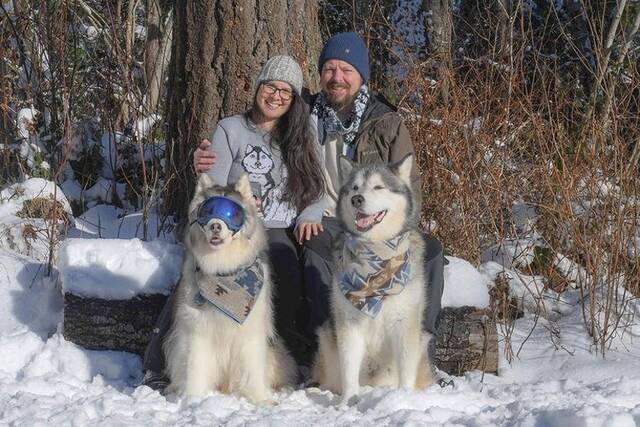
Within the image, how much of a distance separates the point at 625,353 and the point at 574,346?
0.95 feet

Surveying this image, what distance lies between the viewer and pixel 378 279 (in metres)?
3.70

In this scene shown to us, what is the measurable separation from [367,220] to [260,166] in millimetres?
850

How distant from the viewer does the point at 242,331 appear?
12.4 ft

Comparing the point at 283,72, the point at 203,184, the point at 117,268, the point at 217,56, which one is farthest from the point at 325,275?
the point at 217,56

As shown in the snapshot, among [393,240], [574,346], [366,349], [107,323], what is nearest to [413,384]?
[366,349]

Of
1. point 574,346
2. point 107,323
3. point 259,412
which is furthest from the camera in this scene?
point 574,346

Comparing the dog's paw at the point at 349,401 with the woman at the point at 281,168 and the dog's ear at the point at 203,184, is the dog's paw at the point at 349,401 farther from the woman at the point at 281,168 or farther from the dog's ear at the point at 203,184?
the dog's ear at the point at 203,184

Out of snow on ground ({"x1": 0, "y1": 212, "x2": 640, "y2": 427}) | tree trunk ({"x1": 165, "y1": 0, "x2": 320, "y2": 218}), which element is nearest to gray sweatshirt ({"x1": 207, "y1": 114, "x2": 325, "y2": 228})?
snow on ground ({"x1": 0, "y1": 212, "x2": 640, "y2": 427})

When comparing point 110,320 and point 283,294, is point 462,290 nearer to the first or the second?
point 283,294

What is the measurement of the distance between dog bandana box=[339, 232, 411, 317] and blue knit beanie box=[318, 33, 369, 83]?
107cm

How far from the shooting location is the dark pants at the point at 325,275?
4094 mm

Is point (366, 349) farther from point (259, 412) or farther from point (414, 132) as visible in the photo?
point (414, 132)

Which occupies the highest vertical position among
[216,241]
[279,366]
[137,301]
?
[216,241]

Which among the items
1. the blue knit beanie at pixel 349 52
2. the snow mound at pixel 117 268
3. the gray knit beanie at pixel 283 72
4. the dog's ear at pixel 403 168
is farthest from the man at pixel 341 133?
the snow mound at pixel 117 268
